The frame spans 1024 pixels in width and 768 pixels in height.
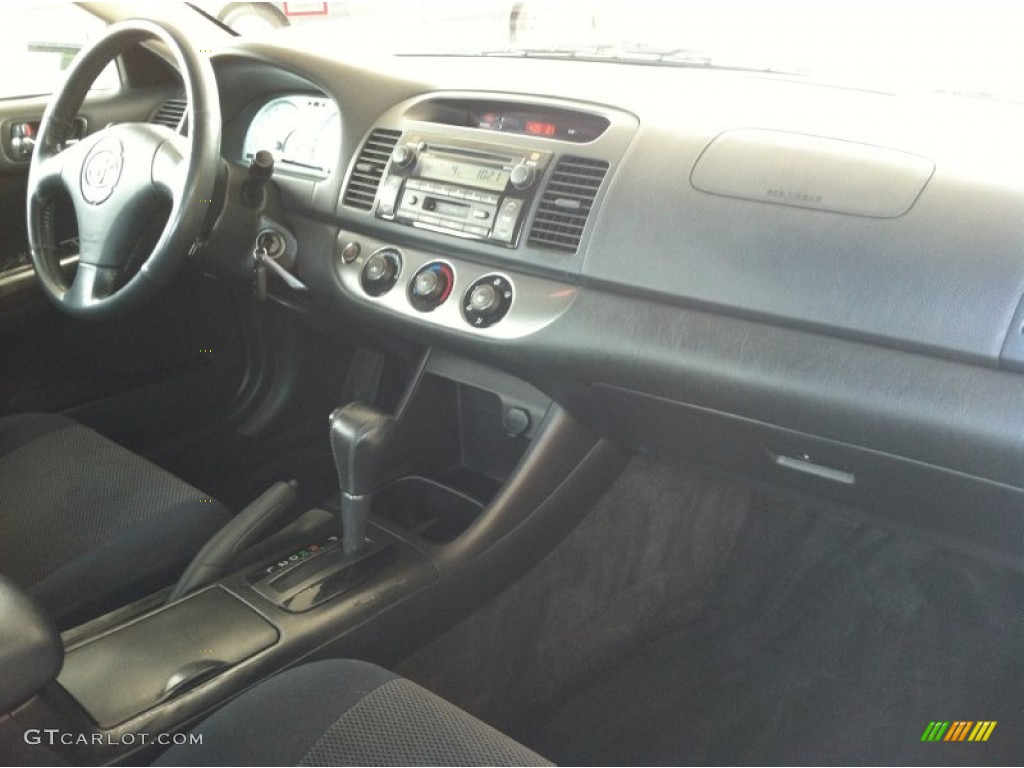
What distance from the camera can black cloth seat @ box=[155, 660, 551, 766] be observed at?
860 mm

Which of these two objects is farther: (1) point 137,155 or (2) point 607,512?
(2) point 607,512

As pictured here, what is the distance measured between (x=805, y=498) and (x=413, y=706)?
2.41 ft

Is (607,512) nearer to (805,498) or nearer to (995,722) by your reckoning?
(805,498)

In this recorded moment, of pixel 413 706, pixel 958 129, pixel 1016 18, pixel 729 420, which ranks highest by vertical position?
pixel 1016 18

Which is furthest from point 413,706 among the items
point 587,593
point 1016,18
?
point 1016,18

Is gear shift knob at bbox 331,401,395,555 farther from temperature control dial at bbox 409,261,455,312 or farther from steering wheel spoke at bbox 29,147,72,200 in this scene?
steering wheel spoke at bbox 29,147,72,200

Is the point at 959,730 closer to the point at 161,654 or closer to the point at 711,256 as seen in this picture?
the point at 711,256

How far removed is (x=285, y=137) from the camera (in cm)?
182

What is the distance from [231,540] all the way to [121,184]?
62 cm

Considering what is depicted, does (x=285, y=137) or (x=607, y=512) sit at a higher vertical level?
→ (x=285, y=137)

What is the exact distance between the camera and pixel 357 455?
139 centimetres

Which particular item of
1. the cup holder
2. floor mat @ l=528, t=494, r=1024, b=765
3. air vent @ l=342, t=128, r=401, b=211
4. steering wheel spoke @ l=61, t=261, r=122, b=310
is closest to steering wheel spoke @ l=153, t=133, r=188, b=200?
steering wheel spoke @ l=61, t=261, r=122, b=310

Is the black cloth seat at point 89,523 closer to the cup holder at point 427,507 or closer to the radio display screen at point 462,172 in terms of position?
the cup holder at point 427,507

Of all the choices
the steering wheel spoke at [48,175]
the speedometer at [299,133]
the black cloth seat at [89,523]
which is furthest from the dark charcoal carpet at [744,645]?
the steering wheel spoke at [48,175]
